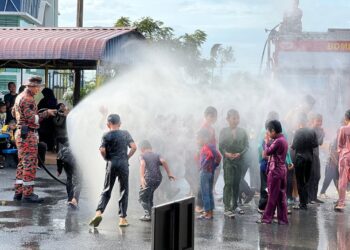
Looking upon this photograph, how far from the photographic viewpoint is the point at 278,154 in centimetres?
923

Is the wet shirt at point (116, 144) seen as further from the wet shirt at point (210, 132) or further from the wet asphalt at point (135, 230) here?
the wet shirt at point (210, 132)

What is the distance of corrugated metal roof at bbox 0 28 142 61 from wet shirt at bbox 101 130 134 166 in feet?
25.3

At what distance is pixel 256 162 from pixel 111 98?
278 centimetres

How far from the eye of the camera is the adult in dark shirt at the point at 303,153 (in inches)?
416

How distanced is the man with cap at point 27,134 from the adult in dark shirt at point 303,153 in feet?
13.4

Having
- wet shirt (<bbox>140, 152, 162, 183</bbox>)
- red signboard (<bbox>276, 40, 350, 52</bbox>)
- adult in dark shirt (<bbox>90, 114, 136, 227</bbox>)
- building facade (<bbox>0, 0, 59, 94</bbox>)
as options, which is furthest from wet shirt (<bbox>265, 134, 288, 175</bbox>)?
building facade (<bbox>0, 0, 59, 94</bbox>)

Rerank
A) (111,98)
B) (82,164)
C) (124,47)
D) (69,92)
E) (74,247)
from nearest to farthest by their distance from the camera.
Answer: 1. (74,247)
2. (82,164)
3. (111,98)
4. (124,47)
5. (69,92)

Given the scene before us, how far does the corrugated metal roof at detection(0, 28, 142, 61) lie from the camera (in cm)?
1633

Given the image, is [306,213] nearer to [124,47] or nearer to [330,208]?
[330,208]

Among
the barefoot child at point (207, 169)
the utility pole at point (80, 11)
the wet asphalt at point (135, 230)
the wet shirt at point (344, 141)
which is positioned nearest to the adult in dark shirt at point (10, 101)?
the wet asphalt at point (135, 230)

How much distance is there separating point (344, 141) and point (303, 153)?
2.32 feet

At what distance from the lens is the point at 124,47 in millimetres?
17875

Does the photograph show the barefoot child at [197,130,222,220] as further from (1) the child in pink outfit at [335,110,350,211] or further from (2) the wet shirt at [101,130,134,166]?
(1) the child in pink outfit at [335,110,350,211]

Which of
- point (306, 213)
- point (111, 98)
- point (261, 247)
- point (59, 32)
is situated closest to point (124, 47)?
point (59, 32)
